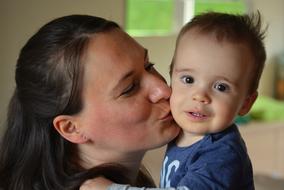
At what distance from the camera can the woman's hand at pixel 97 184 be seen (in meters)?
1.03

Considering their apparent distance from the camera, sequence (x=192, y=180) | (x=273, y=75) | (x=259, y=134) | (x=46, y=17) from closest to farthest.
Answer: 1. (x=192, y=180)
2. (x=46, y=17)
3. (x=259, y=134)
4. (x=273, y=75)

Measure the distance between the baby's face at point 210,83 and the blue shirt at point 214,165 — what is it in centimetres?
3

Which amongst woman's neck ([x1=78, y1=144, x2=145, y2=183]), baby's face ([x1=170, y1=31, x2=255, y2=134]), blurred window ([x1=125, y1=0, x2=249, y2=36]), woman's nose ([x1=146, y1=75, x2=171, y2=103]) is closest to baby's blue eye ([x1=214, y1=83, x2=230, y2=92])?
baby's face ([x1=170, y1=31, x2=255, y2=134])

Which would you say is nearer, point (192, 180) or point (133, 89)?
point (192, 180)

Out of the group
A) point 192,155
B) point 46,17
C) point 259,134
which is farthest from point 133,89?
point 259,134

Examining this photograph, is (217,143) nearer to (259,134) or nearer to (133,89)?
(133,89)

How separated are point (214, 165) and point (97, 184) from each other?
267mm

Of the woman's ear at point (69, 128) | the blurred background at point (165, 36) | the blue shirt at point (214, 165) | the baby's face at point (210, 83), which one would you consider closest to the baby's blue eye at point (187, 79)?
the baby's face at point (210, 83)

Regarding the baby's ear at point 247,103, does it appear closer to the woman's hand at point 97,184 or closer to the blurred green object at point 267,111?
the woman's hand at point 97,184

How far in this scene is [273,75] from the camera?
3971 millimetres

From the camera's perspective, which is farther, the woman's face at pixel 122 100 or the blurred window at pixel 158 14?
the blurred window at pixel 158 14

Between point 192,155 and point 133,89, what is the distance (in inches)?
7.8

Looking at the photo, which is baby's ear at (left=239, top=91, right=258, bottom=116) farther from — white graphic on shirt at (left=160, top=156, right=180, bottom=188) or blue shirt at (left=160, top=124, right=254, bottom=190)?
white graphic on shirt at (left=160, top=156, right=180, bottom=188)

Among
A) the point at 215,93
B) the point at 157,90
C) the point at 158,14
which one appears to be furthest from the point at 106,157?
the point at 158,14
